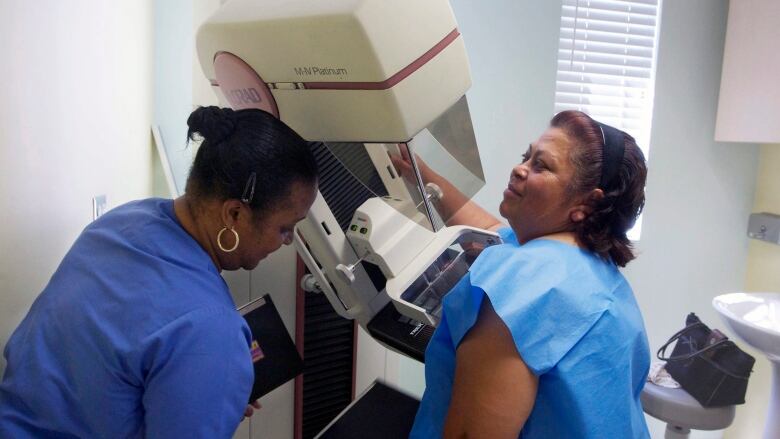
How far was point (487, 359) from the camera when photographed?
84 centimetres

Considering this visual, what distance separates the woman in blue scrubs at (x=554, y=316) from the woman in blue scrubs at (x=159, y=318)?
0.36 m

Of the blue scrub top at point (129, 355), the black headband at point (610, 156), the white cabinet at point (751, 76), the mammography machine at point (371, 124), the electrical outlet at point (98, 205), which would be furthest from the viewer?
the white cabinet at point (751, 76)

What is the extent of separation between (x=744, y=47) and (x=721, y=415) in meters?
1.40

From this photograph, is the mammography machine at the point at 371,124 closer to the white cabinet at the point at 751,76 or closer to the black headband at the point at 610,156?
the black headband at the point at 610,156

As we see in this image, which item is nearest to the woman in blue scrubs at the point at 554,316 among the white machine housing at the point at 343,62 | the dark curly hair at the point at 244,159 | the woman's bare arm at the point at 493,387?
the woman's bare arm at the point at 493,387

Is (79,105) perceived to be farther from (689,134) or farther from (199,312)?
(689,134)

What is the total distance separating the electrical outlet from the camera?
1.22 metres

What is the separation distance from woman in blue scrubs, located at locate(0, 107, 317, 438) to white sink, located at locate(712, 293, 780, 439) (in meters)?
1.63

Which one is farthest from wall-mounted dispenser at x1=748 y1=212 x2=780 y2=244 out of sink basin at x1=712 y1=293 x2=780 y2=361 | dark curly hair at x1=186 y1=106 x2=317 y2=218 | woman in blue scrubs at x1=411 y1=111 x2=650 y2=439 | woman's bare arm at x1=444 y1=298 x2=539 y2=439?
dark curly hair at x1=186 y1=106 x2=317 y2=218

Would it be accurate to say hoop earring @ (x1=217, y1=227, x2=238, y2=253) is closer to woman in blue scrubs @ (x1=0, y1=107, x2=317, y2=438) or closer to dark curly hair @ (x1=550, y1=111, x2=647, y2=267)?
woman in blue scrubs @ (x1=0, y1=107, x2=317, y2=438)

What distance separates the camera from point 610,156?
Result: 942 millimetres

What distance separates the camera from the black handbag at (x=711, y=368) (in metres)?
1.77

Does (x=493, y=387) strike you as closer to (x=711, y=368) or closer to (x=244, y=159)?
(x=244, y=159)

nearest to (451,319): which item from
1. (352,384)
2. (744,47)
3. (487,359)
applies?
(487,359)
